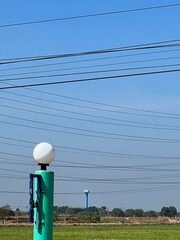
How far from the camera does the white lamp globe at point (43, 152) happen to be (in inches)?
271

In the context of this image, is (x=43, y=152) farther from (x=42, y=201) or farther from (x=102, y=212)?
(x=102, y=212)

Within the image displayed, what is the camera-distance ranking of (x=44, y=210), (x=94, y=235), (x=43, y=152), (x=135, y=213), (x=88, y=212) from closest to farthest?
1. (x=43, y=152)
2. (x=44, y=210)
3. (x=94, y=235)
4. (x=88, y=212)
5. (x=135, y=213)

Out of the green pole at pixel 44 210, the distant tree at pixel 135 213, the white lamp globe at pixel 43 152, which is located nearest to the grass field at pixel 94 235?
the green pole at pixel 44 210

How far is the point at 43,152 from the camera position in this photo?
271 inches

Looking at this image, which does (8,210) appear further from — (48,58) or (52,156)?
(52,156)

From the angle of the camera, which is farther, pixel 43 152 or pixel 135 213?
pixel 135 213

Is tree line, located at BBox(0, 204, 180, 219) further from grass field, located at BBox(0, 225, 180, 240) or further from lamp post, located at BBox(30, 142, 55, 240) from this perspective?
lamp post, located at BBox(30, 142, 55, 240)

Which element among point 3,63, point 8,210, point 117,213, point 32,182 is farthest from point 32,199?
point 117,213

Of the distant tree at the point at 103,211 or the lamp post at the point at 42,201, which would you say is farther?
the distant tree at the point at 103,211

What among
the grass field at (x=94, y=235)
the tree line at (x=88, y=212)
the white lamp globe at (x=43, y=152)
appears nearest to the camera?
the white lamp globe at (x=43, y=152)

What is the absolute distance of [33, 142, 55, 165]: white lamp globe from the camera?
22.6 feet

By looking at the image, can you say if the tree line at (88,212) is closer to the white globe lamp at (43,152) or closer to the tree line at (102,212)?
the tree line at (102,212)

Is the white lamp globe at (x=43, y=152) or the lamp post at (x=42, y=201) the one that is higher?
the white lamp globe at (x=43, y=152)

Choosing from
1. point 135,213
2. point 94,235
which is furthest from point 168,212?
point 94,235
